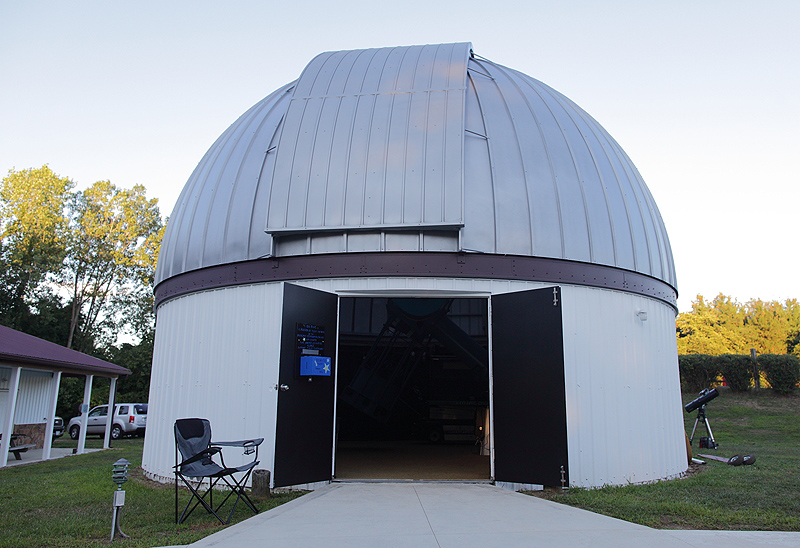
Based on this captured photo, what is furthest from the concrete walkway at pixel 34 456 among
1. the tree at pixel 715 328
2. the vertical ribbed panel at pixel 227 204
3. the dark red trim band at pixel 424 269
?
the tree at pixel 715 328

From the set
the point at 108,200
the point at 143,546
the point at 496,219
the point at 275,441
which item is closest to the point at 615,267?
the point at 496,219

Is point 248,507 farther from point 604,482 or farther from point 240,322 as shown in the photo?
point 604,482

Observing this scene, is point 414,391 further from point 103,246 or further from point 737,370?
point 103,246

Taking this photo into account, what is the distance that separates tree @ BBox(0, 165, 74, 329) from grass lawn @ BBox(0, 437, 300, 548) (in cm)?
2362

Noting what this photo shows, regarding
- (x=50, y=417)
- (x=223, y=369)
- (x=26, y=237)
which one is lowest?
(x=50, y=417)

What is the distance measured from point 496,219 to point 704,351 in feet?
89.1

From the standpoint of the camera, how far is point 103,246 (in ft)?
107

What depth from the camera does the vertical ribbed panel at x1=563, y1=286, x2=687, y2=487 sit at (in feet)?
27.1

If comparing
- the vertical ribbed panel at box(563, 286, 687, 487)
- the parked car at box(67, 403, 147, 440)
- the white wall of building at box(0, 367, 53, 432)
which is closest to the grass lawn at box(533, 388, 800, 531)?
the vertical ribbed panel at box(563, 286, 687, 487)

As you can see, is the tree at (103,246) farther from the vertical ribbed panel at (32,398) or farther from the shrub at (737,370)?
the shrub at (737,370)

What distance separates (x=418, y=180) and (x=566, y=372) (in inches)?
144

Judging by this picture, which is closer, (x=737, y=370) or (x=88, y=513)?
(x=88, y=513)

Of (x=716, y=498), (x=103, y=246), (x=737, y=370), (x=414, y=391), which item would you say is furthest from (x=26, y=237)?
(x=737, y=370)

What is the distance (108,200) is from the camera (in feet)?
109
